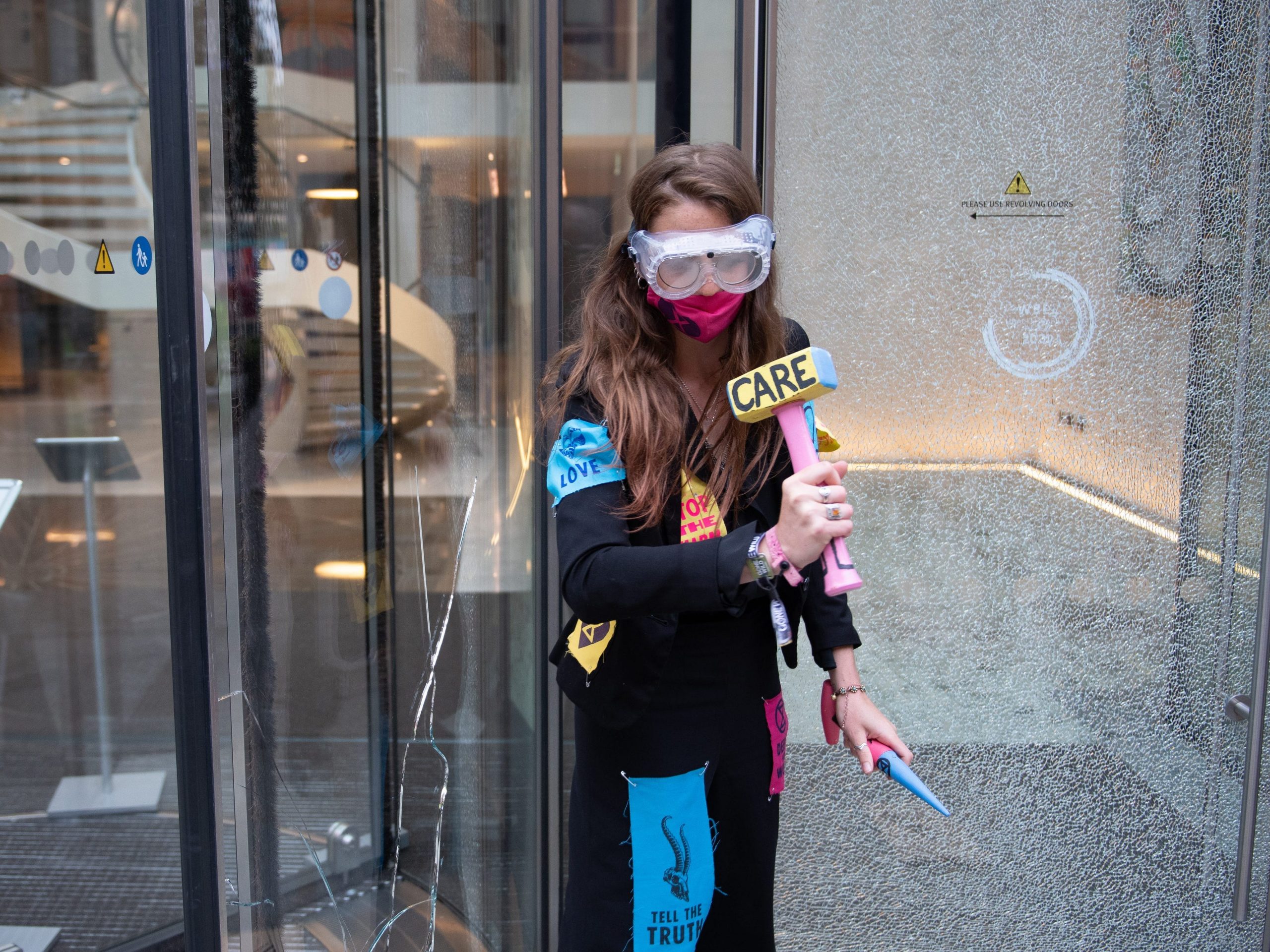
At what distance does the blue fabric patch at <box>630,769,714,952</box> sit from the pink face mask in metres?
0.58

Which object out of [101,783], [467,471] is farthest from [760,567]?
[101,783]

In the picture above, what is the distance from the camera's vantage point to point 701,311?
1316 mm

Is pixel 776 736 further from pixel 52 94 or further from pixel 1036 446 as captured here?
pixel 52 94

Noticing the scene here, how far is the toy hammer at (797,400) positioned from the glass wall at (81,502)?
853 mm

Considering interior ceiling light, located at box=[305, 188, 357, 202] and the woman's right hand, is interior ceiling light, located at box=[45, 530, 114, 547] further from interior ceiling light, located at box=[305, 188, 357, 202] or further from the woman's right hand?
the woman's right hand

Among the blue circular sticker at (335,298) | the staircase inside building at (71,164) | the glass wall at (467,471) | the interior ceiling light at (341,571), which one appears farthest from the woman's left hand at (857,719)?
the staircase inside building at (71,164)

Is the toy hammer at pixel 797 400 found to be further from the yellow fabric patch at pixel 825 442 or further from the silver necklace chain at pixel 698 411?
the yellow fabric patch at pixel 825 442

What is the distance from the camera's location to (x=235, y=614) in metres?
→ 1.61

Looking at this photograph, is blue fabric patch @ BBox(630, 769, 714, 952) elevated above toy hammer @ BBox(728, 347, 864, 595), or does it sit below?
below

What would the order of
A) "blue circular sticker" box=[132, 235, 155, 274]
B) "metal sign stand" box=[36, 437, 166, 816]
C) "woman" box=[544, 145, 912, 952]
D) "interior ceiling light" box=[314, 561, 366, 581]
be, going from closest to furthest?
"woman" box=[544, 145, 912, 952], "blue circular sticker" box=[132, 235, 155, 274], "interior ceiling light" box=[314, 561, 366, 581], "metal sign stand" box=[36, 437, 166, 816]

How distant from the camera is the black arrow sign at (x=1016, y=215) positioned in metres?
2.16

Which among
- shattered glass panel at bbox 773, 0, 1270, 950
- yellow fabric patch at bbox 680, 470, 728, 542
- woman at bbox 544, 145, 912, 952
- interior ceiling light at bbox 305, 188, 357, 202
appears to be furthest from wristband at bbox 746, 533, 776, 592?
interior ceiling light at bbox 305, 188, 357, 202

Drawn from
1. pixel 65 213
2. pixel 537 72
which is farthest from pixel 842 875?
pixel 65 213

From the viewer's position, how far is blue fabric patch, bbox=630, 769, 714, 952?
138 centimetres
